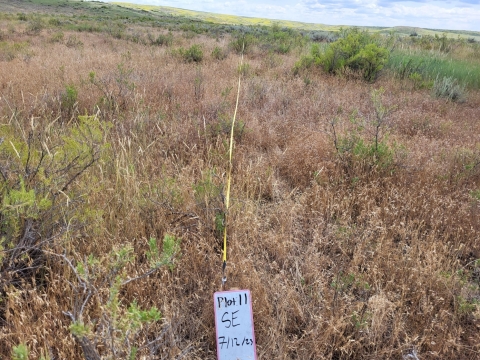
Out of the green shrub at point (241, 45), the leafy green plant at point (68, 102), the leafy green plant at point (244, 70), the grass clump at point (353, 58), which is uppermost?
the green shrub at point (241, 45)

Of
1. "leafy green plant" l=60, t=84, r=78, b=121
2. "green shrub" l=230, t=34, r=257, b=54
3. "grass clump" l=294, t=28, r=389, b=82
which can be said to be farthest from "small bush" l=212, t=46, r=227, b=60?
"leafy green plant" l=60, t=84, r=78, b=121

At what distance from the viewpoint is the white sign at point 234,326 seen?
141cm

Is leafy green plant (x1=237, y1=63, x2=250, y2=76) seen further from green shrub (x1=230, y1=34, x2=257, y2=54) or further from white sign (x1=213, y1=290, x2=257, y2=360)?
white sign (x1=213, y1=290, x2=257, y2=360)

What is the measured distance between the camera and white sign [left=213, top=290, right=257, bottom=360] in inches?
55.5

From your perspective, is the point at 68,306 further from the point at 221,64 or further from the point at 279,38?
the point at 279,38

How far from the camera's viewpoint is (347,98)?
542 cm

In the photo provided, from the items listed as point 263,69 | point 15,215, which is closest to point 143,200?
point 15,215

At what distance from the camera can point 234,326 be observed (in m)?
1.43

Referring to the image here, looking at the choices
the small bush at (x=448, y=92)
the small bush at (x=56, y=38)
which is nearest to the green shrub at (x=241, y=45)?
the small bush at (x=448, y=92)

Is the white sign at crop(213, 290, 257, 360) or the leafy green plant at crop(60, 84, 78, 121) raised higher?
the leafy green plant at crop(60, 84, 78, 121)

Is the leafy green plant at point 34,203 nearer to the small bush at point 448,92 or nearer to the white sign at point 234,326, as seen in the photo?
the white sign at point 234,326

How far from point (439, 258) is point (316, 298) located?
2.91ft

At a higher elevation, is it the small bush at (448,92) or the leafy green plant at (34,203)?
the small bush at (448,92)

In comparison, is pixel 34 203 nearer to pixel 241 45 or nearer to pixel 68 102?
pixel 68 102
